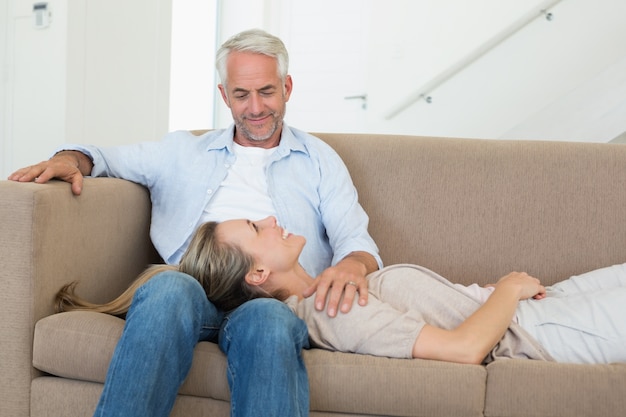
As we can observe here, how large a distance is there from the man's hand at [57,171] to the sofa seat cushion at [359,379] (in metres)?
0.40

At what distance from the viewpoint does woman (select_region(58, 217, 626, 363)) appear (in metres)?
1.55

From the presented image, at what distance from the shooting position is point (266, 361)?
4.53 ft

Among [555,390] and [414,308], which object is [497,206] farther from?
[555,390]

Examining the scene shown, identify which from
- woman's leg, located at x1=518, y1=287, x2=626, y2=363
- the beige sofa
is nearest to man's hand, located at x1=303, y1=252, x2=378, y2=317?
the beige sofa

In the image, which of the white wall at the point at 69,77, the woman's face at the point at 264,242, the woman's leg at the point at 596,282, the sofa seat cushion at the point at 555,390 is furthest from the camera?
the white wall at the point at 69,77

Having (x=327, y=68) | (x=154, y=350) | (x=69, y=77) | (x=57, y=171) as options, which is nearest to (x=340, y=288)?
(x=154, y=350)

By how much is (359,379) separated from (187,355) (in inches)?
13.5

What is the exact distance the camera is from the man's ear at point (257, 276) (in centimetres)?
168

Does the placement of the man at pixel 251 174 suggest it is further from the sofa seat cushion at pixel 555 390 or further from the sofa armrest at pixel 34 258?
the sofa seat cushion at pixel 555 390

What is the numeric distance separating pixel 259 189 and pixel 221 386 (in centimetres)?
76

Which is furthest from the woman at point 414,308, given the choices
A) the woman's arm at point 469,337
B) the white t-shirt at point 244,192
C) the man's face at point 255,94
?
the man's face at point 255,94

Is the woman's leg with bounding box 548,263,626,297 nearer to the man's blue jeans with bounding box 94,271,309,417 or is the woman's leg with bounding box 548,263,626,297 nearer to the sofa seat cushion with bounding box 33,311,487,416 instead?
the sofa seat cushion with bounding box 33,311,487,416

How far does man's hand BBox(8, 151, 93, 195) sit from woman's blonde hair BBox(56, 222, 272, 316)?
267 mm

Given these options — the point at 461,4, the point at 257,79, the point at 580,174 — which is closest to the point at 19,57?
the point at 257,79
